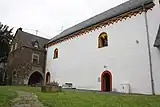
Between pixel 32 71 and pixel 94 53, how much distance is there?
1262cm

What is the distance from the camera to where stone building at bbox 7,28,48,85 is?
86.8 feet

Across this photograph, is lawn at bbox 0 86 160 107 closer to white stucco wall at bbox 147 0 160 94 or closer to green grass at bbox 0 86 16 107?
green grass at bbox 0 86 16 107

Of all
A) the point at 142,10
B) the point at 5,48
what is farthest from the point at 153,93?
the point at 5,48

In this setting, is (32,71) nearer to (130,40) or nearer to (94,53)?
(94,53)

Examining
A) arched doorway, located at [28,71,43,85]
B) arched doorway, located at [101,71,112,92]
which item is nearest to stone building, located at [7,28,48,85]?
arched doorway, located at [28,71,43,85]

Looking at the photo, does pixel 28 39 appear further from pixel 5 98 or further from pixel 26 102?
pixel 26 102

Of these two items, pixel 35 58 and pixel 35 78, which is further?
pixel 35 78

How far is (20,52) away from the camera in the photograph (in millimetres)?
27500

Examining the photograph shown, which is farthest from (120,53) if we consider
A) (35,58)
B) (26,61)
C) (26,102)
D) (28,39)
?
(28,39)

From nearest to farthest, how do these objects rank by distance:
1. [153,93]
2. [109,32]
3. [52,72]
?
[153,93]
[109,32]
[52,72]

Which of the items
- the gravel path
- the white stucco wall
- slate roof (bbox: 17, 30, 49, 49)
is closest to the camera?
the gravel path

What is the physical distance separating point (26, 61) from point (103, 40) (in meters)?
14.1

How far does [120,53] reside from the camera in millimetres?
15711

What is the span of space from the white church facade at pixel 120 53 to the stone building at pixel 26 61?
7.09m
